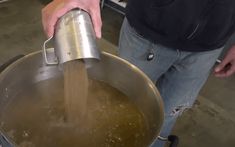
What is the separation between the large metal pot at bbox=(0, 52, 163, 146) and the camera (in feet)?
2.10

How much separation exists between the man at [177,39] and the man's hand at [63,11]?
0.30m

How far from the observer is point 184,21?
0.85 metres

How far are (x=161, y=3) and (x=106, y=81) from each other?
242mm

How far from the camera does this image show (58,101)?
703 millimetres

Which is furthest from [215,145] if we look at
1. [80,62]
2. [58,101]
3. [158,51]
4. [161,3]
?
[80,62]

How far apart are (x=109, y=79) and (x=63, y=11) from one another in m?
0.24

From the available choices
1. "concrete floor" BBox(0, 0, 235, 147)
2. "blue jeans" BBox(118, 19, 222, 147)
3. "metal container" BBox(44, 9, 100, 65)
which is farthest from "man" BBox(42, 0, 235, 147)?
"concrete floor" BBox(0, 0, 235, 147)

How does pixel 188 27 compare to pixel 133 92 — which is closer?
pixel 133 92

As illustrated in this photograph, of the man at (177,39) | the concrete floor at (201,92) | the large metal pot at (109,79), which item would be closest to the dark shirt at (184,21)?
the man at (177,39)

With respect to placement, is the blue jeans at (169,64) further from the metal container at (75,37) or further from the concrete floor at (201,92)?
the concrete floor at (201,92)

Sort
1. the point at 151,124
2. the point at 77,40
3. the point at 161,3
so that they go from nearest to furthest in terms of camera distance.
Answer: the point at 77,40
the point at 151,124
the point at 161,3

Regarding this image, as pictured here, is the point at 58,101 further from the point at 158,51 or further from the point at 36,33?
the point at 36,33

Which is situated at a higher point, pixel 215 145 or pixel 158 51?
pixel 158 51

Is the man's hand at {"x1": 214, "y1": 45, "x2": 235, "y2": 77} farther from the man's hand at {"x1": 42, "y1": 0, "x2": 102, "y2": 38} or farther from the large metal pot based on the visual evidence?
the man's hand at {"x1": 42, "y1": 0, "x2": 102, "y2": 38}
